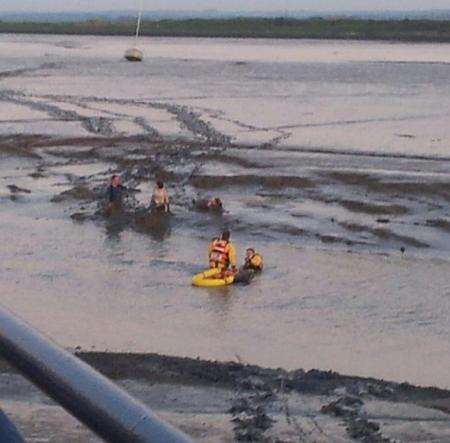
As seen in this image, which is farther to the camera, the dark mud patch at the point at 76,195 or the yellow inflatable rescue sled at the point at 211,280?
the dark mud patch at the point at 76,195

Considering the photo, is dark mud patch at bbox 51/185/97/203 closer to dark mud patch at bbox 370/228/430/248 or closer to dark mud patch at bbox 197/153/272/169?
dark mud patch at bbox 197/153/272/169

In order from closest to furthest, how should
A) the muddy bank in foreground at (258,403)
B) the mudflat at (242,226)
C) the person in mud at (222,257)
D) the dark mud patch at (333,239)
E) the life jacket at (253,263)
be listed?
the muddy bank in foreground at (258,403)
the mudflat at (242,226)
the person in mud at (222,257)
the life jacket at (253,263)
the dark mud patch at (333,239)

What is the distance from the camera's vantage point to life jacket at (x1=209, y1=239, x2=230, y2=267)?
17.2 meters

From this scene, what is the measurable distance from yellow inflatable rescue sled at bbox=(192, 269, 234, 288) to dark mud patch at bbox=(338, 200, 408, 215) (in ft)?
24.1

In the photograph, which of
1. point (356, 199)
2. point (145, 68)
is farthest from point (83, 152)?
point (145, 68)

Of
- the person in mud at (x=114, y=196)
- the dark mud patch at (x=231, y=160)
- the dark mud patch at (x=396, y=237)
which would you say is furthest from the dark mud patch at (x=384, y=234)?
the dark mud patch at (x=231, y=160)

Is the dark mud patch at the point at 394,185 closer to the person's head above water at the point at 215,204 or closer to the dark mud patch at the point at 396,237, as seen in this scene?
the dark mud patch at the point at 396,237

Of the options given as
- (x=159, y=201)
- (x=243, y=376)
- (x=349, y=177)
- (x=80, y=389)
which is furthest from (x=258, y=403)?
(x=349, y=177)

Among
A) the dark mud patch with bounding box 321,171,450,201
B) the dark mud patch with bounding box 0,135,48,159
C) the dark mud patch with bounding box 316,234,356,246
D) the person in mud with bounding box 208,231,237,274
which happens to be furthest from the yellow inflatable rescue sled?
the dark mud patch with bounding box 0,135,48,159

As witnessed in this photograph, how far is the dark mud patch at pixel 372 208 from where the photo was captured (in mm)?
23625

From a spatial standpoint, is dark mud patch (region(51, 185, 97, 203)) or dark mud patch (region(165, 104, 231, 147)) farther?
dark mud patch (region(165, 104, 231, 147))

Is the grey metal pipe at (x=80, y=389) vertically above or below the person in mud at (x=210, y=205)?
above

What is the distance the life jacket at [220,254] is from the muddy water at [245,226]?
1.71 feet

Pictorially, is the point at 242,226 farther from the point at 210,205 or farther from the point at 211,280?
the point at 211,280
